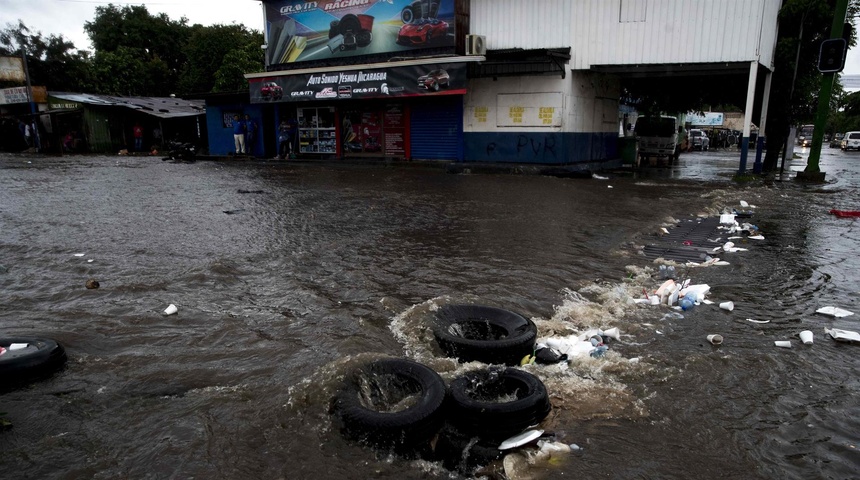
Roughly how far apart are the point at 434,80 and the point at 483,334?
15767 millimetres

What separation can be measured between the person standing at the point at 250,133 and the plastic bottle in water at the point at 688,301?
24362 millimetres

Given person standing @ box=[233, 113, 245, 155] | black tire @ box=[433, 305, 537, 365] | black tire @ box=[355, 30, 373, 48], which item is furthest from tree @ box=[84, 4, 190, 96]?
black tire @ box=[433, 305, 537, 365]

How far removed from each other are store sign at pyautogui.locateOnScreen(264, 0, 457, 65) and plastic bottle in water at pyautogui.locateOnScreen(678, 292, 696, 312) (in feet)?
51.8

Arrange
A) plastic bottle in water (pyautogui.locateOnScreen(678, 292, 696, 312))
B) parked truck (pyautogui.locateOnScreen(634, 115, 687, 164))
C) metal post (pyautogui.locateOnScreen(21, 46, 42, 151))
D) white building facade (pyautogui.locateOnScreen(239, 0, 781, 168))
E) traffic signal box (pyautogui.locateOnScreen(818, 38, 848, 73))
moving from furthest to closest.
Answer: metal post (pyautogui.locateOnScreen(21, 46, 42, 151)) → parked truck (pyautogui.locateOnScreen(634, 115, 687, 164)) → white building facade (pyautogui.locateOnScreen(239, 0, 781, 168)) → traffic signal box (pyautogui.locateOnScreen(818, 38, 848, 73)) → plastic bottle in water (pyautogui.locateOnScreen(678, 292, 696, 312))

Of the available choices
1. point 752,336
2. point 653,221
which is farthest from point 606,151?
point 752,336

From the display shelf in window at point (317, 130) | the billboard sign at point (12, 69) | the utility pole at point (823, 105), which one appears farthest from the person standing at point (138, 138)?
the utility pole at point (823, 105)

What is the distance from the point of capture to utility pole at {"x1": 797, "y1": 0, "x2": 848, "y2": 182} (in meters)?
14.3

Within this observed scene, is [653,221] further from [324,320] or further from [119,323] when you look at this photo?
[119,323]

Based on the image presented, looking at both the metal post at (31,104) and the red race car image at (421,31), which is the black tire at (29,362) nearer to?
the red race car image at (421,31)

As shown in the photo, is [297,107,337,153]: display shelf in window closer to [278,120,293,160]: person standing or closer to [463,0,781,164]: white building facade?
[278,120,293,160]: person standing

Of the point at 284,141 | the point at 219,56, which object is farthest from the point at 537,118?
the point at 219,56

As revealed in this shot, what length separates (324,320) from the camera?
5066 mm

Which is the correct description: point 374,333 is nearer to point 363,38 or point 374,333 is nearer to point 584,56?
point 584,56

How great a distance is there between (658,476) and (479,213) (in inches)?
319
